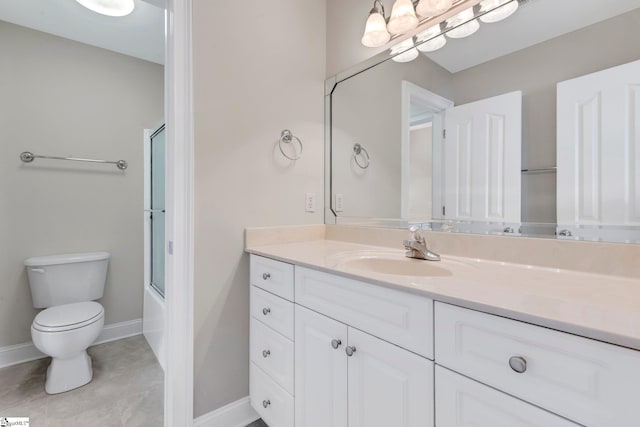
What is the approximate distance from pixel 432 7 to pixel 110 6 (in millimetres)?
1874

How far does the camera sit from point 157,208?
7.30 ft

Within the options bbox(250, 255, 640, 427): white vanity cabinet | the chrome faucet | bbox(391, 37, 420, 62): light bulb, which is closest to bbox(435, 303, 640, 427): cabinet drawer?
bbox(250, 255, 640, 427): white vanity cabinet

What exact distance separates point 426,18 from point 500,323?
4.31ft

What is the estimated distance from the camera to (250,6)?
1412 millimetres

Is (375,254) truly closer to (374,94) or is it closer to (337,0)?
(374,94)

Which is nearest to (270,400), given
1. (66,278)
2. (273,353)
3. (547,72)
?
(273,353)

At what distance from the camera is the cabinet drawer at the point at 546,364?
431 millimetres

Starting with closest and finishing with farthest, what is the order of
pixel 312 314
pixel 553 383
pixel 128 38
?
1. pixel 553 383
2. pixel 312 314
3. pixel 128 38

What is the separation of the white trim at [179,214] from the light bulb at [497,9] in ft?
3.98

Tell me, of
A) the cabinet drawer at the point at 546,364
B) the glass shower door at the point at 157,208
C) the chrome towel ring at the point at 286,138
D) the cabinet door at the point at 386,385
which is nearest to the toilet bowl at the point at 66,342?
the glass shower door at the point at 157,208

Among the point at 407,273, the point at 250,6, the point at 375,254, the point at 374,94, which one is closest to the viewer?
the point at 407,273

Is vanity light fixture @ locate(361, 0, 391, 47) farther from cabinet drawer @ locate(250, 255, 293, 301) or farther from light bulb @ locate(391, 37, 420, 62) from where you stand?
cabinet drawer @ locate(250, 255, 293, 301)

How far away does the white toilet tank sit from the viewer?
1891 mm

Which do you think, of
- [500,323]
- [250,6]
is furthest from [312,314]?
[250,6]
